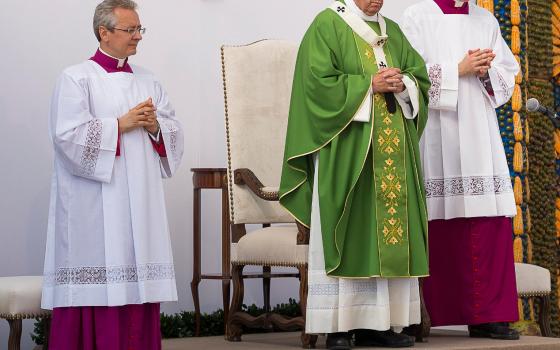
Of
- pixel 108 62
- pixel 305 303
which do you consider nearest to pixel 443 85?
pixel 305 303

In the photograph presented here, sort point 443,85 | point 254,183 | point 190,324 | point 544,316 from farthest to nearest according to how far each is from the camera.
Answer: point 190,324
point 544,316
point 254,183
point 443,85

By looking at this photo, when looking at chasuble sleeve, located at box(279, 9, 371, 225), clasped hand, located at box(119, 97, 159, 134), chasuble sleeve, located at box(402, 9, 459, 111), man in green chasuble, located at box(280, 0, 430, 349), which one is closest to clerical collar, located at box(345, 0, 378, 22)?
man in green chasuble, located at box(280, 0, 430, 349)

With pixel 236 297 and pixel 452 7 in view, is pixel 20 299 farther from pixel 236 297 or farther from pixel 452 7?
pixel 452 7

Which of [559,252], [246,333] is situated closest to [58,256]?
[246,333]

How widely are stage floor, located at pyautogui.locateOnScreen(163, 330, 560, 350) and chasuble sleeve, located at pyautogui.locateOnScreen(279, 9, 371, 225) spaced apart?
0.92m

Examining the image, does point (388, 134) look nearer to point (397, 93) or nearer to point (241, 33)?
point (397, 93)

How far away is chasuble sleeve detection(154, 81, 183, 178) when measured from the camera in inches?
225

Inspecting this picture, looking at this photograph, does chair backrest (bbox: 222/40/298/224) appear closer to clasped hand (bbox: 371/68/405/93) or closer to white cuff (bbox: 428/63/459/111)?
white cuff (bbox: 428/63/459/111)

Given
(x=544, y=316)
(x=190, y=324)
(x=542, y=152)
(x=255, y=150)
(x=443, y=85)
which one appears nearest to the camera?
(x=443, y=85)

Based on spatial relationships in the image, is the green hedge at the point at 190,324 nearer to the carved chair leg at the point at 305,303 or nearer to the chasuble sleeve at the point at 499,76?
the carved chair leg at the point at 305,303

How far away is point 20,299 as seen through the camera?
5496 mm

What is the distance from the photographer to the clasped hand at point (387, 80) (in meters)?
5.64

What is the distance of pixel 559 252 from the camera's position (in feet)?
26.9

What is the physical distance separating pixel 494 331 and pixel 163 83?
10.2ft
